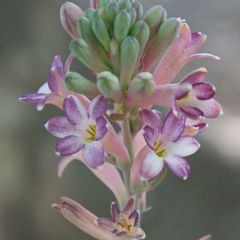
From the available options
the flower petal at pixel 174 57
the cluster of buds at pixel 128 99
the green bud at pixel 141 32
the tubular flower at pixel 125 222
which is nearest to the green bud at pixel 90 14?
the cluster of buds at pixel 128 99

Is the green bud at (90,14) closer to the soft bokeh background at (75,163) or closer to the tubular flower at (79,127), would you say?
the tubular flower at (79,127)

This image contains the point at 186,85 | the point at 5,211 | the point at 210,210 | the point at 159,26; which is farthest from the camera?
the point at 5,211

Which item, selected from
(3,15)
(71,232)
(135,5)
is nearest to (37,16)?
(3,15)

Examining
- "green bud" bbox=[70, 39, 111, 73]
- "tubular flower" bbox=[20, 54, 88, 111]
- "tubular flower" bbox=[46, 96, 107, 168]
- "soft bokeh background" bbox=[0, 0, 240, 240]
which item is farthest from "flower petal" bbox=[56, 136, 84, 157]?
"soft bokeh background" bbox=[0, 0, 240, 240]

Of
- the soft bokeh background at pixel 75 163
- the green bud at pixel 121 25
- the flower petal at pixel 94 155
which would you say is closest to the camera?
the flower petal at pixel 94 155

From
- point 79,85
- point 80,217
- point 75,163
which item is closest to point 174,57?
point 79,85

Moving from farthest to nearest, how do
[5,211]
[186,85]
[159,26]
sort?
[5,211] → [159,26] → [186,85]

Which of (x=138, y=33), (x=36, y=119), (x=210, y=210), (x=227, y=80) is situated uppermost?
(x=227, y=80)

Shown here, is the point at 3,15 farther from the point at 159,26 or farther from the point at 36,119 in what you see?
the point at 159,26

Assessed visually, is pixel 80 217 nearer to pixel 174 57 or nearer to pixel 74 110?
pixel 74 110
